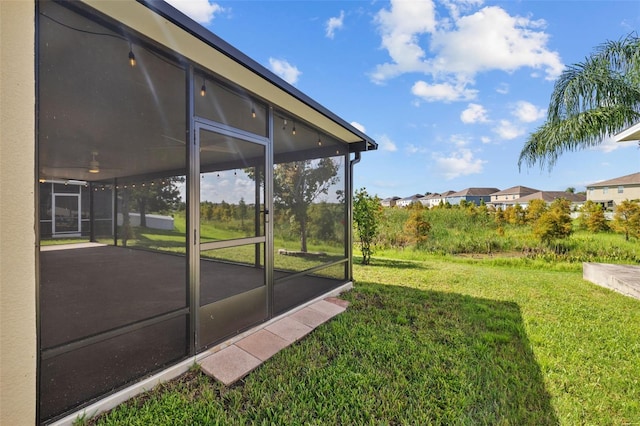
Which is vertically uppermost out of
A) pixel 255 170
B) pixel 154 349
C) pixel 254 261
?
pixel 255 170

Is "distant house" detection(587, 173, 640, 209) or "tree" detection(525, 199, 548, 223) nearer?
"tree" detection(525, 199, 548, 223)

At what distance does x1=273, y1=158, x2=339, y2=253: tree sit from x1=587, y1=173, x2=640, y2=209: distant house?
26.6m

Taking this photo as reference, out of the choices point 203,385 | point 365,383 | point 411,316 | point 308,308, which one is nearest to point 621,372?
point 411,316

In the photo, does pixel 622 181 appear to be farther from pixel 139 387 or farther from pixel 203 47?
pixel 139 387

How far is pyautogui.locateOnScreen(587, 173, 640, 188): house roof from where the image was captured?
2132cm

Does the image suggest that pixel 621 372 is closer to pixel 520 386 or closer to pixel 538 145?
pixel 520 386

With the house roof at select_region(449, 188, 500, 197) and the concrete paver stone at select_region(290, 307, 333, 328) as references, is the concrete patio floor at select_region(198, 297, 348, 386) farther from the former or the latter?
the house roof at select_region(449, 188, 500, 197)

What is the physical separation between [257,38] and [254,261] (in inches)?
164

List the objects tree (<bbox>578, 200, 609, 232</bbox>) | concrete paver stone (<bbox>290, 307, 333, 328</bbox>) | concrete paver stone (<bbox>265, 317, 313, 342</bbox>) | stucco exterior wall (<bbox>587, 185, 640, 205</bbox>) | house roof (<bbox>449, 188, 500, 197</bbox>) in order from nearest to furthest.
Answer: concrete paver stone (<bbox>265, 317, 313, 342</bbox>)
concrete paver stone (<bbox>290, 307, 333, 328</bbox>)
tree (<bbox>578, 200, 609, 232</bbox>)
stucco exterior wall (<bbox>587, 185, 640, 205</bbox>)
house roof (<bbox>449, 188, 500, 197</bbox>)

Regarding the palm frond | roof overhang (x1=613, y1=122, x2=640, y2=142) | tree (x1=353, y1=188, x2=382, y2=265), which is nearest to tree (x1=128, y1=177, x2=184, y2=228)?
tree (x1=353, y1=188, x2=382, y2=265)

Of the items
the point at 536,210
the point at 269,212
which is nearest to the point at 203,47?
the point at 269,212

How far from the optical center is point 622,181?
2267 centimetres

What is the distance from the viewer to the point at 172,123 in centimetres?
477

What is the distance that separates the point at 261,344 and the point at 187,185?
1.76m
